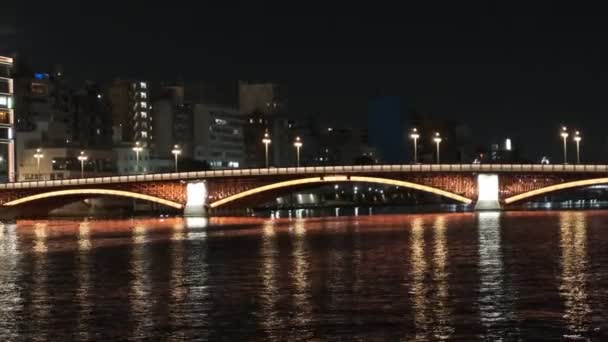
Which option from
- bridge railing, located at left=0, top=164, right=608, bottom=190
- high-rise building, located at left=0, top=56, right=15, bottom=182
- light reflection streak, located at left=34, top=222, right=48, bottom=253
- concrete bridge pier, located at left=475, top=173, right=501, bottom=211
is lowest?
light reflection streak, located at left=34, top=222, right=48, bottom=253

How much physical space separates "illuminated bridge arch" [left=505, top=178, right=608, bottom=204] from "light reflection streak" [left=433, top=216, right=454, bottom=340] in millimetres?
63778

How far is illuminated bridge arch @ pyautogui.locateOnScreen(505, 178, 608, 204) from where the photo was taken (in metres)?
140

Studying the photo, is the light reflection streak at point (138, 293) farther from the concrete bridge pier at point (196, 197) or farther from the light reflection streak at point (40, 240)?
the concrete bridge pier at point (196, 197)

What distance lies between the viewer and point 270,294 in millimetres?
48125

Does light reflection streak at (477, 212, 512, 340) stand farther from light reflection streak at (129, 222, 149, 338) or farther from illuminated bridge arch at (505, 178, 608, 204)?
illuminated bridge arch at (505, 178, 608, 204)

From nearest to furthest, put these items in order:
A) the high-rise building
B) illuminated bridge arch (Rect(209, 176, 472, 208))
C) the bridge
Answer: the bridge, illuminated bridge arch (Rect(209, 176, 472, 208)), the high-rise building

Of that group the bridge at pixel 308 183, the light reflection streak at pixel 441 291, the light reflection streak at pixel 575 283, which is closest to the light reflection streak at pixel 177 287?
the light reflection streak at pixel 441 291

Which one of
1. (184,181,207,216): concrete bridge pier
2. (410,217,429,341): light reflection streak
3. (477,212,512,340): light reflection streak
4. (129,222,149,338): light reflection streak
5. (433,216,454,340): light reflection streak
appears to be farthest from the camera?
(184,181,207,216): concrete bridge pier

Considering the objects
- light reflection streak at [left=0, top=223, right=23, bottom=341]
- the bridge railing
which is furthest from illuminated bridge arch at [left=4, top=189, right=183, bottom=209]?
light reflection streak at [left=0, top=223, right=23, bottom=341]

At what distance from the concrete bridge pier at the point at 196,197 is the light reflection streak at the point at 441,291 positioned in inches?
3010

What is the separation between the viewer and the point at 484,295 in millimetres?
46438

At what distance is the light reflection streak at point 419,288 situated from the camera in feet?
127

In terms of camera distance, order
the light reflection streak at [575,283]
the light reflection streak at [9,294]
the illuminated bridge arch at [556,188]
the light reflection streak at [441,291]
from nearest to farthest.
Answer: the light reflection streak at [441,291] < the light reflection streak at [575,283] < the light reflection streak at [9,294] < the illuminated bridge arch at [556,188]

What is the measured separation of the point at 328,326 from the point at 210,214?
115181 millimetres
